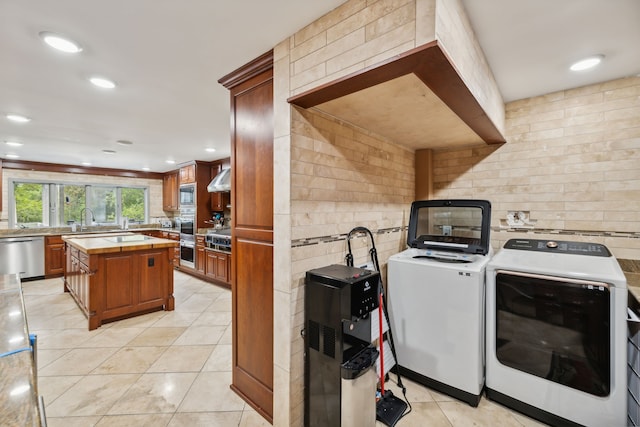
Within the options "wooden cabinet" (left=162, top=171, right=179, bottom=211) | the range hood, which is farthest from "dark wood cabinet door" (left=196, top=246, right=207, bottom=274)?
"wooden cabinet" (left=162, top=171, right=179, bottom=211)


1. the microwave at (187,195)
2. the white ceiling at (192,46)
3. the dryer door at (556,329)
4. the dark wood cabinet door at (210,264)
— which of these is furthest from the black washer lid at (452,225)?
the microwave at (187,195)

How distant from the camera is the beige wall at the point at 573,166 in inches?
83.1

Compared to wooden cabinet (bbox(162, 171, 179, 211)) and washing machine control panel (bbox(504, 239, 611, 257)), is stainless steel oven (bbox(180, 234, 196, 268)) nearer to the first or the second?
wooden cabinet (bbox(162, 171, 179, 211))

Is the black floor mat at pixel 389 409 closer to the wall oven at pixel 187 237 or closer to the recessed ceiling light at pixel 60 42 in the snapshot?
the recessed ceiling light at pixel 60 42

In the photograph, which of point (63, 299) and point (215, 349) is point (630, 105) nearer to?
point (215, 349)

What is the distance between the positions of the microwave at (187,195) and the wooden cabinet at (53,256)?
2266 mm

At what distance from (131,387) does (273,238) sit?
5.51 feet

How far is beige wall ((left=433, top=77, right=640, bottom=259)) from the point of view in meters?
2.11

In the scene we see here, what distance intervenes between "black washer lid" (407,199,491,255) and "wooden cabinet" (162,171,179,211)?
223 inches

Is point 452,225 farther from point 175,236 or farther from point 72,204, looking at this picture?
point 72,204

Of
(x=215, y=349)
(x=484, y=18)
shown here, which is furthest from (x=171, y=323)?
(x=484, y=18)

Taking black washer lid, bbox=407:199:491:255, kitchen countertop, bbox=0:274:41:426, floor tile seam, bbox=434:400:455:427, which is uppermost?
black washer lid, bbox=407:199:491:255

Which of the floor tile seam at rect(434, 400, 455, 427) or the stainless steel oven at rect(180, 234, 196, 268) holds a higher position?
the stainless steel oven at rect(180, 234, 196, 268)

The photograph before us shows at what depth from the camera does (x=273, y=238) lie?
1.71 m
